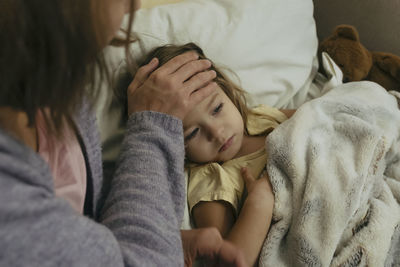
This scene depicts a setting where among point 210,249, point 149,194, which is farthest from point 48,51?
point 210,249

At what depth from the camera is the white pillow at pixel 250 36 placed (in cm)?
99

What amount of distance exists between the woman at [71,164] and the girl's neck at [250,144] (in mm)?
353

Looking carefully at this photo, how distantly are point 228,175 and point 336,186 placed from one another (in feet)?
0.83

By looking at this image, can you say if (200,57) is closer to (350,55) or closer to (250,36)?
(250,36)

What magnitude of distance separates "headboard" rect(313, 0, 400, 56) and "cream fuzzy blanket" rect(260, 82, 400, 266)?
51 cm

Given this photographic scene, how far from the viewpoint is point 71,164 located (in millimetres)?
615

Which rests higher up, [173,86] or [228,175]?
[173,86]

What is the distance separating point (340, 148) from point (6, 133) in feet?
2.26

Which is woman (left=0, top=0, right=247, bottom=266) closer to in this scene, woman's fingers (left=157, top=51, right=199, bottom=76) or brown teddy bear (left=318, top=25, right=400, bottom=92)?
woman's fingers (left=157, top=51, right=199, bottom=76)

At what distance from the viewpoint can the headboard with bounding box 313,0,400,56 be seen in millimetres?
1306

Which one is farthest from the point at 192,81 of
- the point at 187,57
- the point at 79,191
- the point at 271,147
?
the point at 79,191

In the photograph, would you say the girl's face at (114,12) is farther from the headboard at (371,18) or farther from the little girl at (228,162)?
the headboard at (371,18)

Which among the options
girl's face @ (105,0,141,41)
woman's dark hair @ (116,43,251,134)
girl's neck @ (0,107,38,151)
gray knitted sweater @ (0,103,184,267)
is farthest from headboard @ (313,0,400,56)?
girl's neck @ (0,107,38,151)

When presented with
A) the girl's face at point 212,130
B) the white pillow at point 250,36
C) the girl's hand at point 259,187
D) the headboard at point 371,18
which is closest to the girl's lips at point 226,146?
the girl's face at point 212,130
